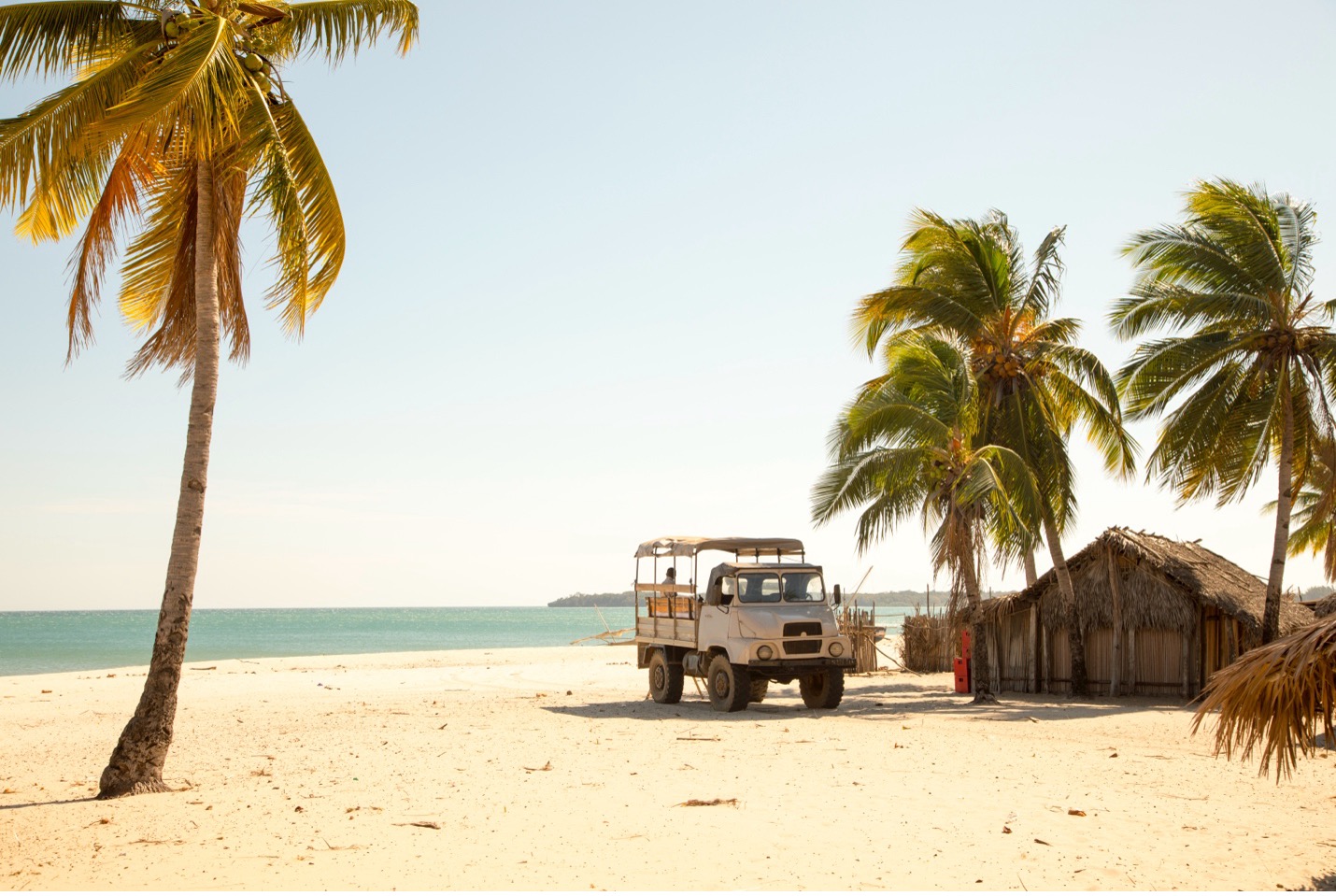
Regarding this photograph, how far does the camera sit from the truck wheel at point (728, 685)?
17344 millimetres

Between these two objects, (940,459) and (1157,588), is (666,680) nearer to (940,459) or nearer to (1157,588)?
(940,459)

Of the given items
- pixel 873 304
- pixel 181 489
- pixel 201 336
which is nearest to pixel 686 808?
pixel 181 489

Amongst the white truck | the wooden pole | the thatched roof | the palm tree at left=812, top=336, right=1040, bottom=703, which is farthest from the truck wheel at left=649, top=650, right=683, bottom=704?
the wooden pole

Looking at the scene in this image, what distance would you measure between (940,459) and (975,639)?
3.51m

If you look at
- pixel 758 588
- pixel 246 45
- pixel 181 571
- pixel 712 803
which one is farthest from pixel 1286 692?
pixel 758 588

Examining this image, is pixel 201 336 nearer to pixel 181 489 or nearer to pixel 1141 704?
pixel 181 489

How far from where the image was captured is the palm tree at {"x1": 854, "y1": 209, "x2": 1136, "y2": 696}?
22.4 meters

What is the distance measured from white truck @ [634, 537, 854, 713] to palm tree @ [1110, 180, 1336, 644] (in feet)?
25.6

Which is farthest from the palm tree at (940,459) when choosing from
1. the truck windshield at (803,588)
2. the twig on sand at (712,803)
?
the twig on sand at (712,803)

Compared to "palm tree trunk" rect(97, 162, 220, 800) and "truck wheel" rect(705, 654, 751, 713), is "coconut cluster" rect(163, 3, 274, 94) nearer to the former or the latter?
"palm tree trunk" rect(97, 162, 220, 800)

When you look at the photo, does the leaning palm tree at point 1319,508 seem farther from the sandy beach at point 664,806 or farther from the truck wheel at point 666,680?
the truck wheel at point 666,680

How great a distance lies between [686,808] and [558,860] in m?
2.00

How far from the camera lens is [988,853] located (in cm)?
748

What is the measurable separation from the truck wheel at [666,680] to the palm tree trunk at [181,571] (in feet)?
33.5
